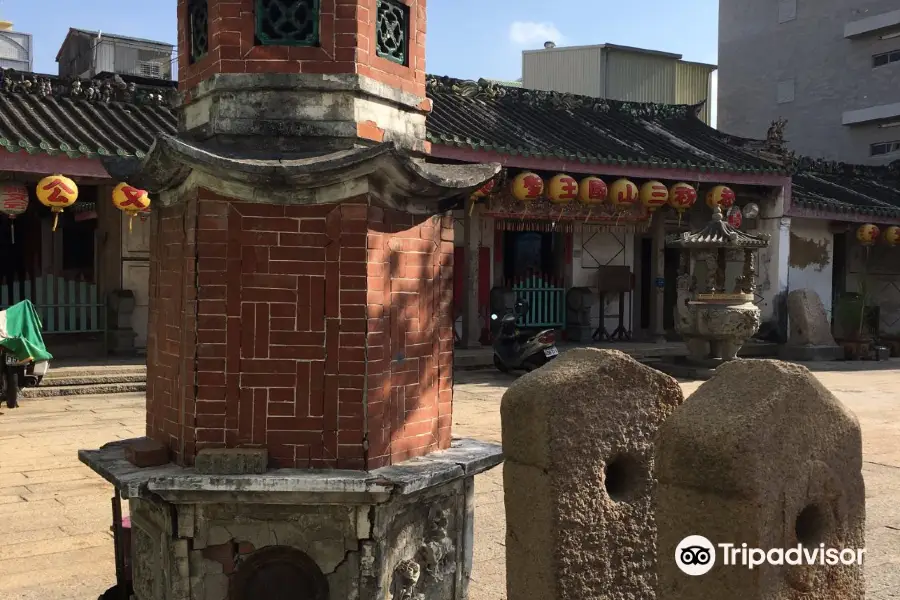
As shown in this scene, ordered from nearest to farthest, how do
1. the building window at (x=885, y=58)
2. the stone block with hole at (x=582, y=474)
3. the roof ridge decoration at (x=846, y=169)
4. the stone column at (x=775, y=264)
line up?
the stone block with hole at (x=582, y=474) → the stone column at (x=775, y=264) → the roof ridge decoration at (x=846, y=169) → the building window at (x=885, y=58)

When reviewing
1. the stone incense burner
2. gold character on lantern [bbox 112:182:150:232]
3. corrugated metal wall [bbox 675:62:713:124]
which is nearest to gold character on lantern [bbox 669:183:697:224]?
the stone incense burner

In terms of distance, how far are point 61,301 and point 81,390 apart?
1.83 meters

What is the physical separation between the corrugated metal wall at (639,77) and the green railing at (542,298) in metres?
9.41

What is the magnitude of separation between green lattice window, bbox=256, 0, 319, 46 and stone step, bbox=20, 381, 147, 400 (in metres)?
7.90

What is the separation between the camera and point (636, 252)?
15.8m

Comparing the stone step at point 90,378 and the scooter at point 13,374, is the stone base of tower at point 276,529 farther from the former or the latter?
the stone step at point 90,378

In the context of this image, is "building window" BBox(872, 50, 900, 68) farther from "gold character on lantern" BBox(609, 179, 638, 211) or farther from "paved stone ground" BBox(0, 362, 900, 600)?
"paved stone ground" BBox(0, 362, 900, 600)

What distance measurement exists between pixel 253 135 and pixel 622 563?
7.57 ft

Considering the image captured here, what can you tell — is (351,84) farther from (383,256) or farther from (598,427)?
(598,427)

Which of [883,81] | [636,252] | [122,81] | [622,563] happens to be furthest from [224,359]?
[883,81]

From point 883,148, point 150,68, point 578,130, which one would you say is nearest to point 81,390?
point 578,130

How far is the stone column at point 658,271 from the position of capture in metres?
15.3

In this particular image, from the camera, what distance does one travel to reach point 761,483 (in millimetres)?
2289

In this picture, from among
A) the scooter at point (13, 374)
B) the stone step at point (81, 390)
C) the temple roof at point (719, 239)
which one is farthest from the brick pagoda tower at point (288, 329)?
the temple roof at point (719, 239)
